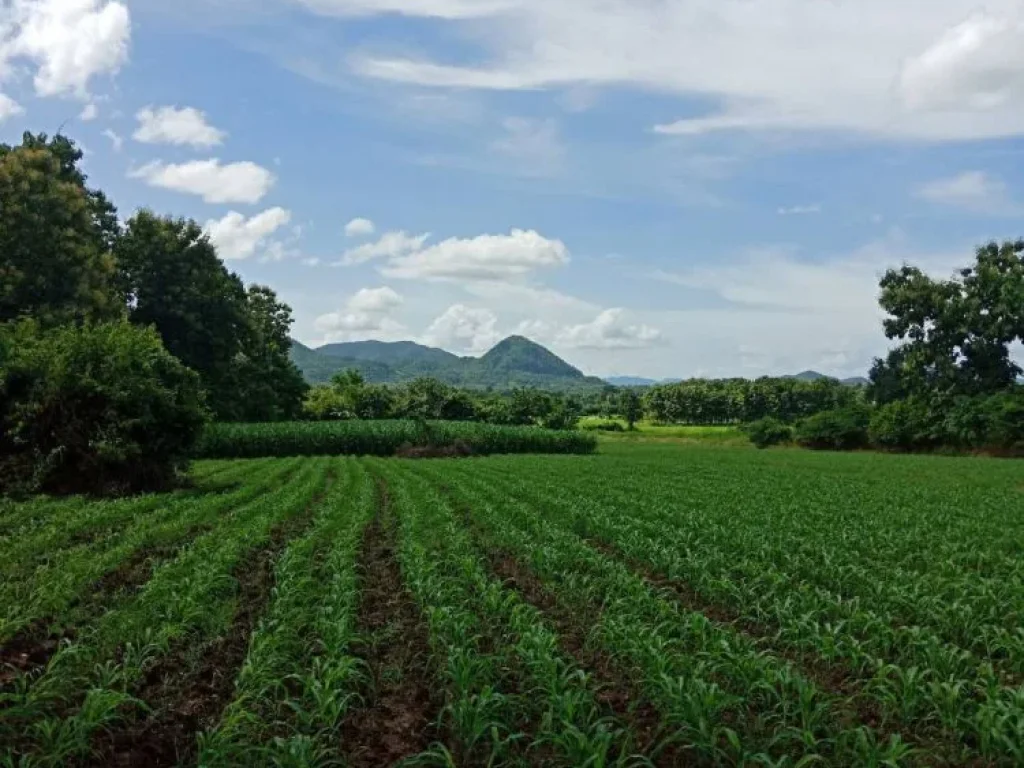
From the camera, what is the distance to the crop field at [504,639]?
5.84m

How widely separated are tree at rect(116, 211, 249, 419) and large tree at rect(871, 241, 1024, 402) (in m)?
49.3

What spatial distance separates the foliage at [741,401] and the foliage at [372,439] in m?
62.1

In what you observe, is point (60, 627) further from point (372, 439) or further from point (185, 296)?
point (185, 296)

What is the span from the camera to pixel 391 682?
7.28 m

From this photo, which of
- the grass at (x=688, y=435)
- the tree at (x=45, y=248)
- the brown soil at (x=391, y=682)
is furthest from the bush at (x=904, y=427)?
the brown soil at (x=391, y=682)

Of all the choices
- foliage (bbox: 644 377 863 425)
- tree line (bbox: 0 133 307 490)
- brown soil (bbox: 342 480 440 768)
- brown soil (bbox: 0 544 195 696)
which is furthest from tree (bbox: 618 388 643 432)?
brown soil (bbox: 342 480 440 768)

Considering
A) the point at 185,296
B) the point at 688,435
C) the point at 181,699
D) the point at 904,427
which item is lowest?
the point at 688,435

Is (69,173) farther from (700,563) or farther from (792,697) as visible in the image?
(792,697)

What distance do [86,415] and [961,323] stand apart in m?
57.6

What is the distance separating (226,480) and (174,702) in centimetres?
2068

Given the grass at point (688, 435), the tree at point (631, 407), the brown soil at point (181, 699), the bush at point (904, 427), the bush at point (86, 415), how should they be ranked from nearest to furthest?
1. the brown soil at point (181, 699)
2. the bush at point (86, 415)
3. the bush at point (904, 427)
4. the grass at point (688, 435)
5. the tree at point (631, 407)

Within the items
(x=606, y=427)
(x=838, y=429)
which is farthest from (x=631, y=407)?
(x=838, y=429)

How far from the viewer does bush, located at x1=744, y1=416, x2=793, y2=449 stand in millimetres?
65938

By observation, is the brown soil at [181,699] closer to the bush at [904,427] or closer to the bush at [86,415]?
the bush at [86,415]
